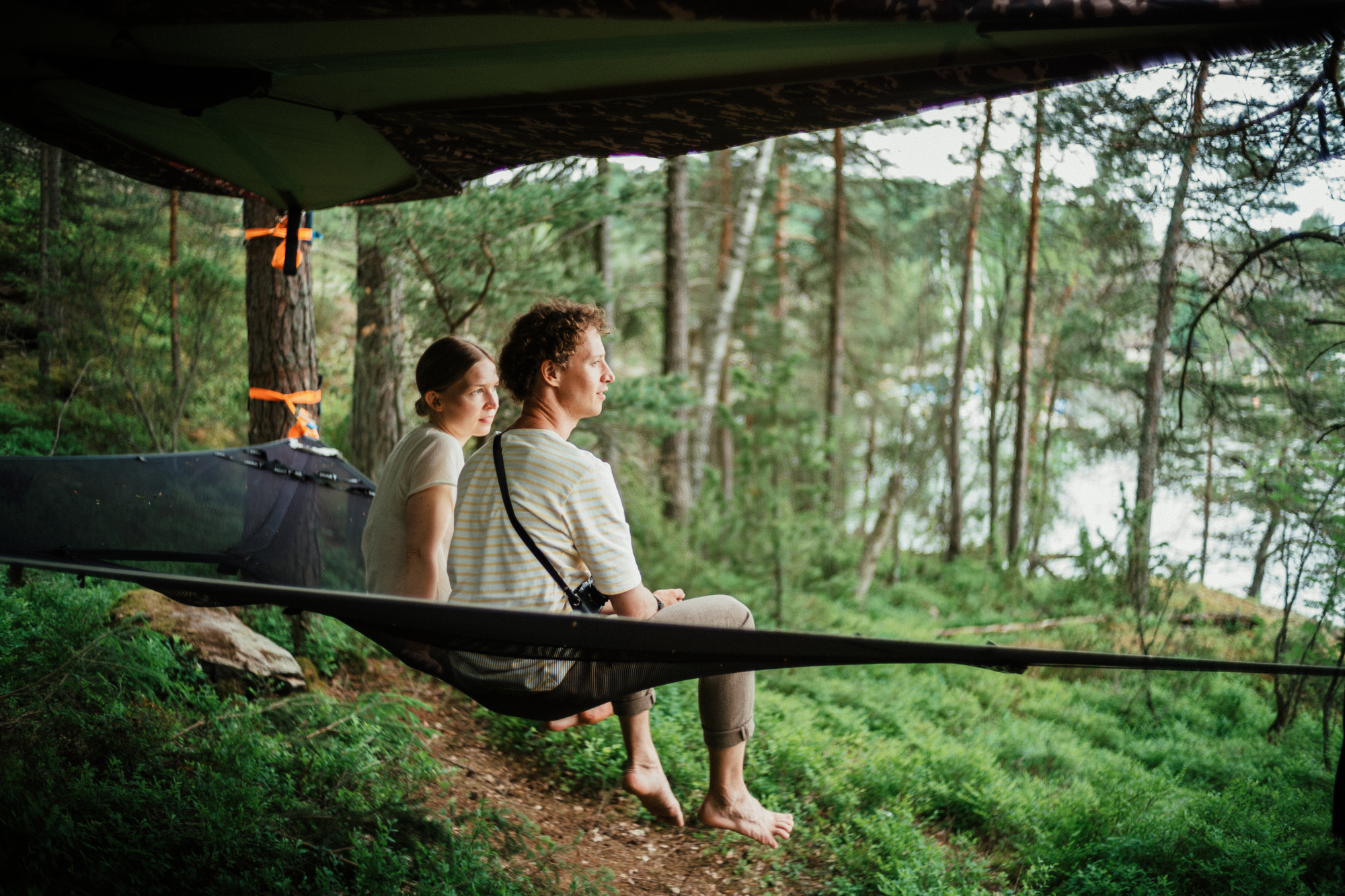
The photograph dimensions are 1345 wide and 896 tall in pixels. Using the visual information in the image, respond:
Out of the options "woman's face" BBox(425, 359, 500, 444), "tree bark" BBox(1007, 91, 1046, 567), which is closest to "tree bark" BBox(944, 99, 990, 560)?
"tree bark" BBox(1007, 91, 1046, 567)

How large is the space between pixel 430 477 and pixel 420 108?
988mm

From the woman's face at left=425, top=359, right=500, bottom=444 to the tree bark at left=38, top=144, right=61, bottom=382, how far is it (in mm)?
4529

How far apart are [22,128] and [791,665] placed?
8.37 feet

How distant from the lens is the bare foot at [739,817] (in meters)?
1.76

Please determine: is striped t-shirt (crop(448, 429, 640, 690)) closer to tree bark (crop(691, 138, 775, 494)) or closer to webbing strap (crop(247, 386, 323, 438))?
webbing strap (crop(247, 386, 323, 438))

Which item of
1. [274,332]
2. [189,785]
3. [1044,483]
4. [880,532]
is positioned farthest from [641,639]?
[1044,483]

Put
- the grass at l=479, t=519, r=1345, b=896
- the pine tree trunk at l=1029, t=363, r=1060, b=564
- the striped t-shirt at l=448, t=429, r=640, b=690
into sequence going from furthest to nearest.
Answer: the pine tree trunk at l=1029, t=363, r=1060, b=564 → the grass at l=479, t=519, r=1345, b=896 → the striped t-shirt at l=448, t=429, r=640, b=690

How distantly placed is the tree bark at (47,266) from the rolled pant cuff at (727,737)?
5.25 m

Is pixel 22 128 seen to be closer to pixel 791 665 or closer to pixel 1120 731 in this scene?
pixel 791 665

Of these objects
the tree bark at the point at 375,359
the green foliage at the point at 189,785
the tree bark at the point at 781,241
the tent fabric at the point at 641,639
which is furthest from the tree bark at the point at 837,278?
the tent fabric at the point at 641,639

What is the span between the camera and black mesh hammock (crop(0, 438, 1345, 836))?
4.10 feet

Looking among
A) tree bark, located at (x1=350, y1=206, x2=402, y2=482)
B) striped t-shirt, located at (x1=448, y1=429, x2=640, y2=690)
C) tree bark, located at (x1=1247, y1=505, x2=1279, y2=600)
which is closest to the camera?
striped t-shirt, located at (x1=448, y1=429, x2=640, y2=690)

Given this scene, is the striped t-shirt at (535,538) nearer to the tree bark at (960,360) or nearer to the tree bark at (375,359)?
the tree bark at (375,359)

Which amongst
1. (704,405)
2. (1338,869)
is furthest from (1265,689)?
(704,405)
